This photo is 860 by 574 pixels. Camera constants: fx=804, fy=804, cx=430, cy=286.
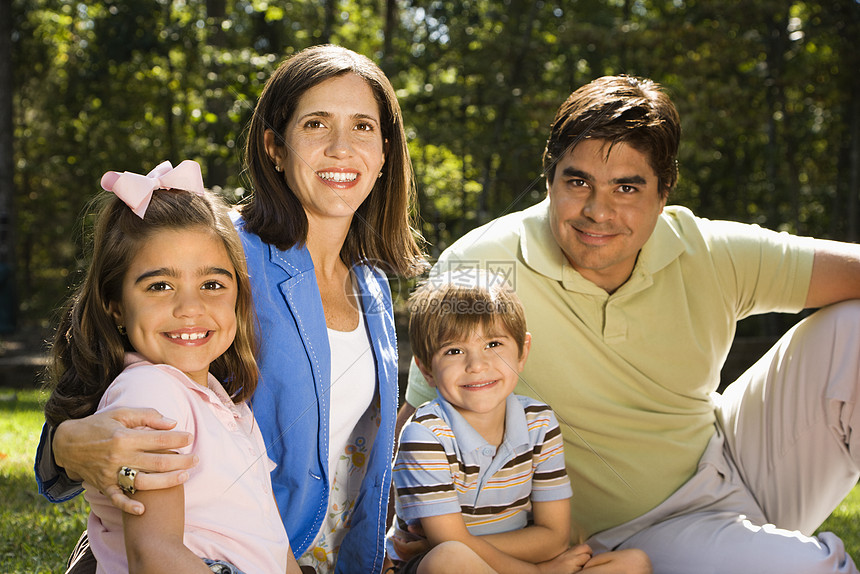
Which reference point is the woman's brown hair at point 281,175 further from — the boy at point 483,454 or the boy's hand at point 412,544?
the boy's hand at point 412,544

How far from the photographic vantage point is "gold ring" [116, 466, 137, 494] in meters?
1.71

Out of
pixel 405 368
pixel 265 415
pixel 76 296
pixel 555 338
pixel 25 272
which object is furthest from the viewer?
pixel 25 272

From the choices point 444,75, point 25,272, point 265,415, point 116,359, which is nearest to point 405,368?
point 444,75

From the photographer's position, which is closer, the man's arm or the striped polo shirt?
the striped polo shirt

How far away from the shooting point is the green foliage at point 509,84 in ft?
27.4

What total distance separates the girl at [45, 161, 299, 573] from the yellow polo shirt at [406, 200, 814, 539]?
93cm

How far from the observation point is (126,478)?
171 centimetres

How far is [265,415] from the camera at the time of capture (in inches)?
93.4

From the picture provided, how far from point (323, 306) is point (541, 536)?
3.26 ft

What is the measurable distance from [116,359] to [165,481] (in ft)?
1.31

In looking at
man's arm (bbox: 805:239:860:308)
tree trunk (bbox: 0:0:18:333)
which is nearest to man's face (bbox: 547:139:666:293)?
man's arm (bbox: 805:239:860:308)

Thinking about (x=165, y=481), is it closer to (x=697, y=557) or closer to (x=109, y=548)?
(x=109, y=548)

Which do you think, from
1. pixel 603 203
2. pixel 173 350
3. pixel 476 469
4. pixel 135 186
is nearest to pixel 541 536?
pixel 476 469

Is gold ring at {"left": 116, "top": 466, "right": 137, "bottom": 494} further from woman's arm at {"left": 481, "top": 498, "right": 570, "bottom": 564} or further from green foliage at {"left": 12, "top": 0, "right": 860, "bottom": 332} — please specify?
green foliage at {"left": 12, "top": 0, "right": 860, "bottom": 332}
